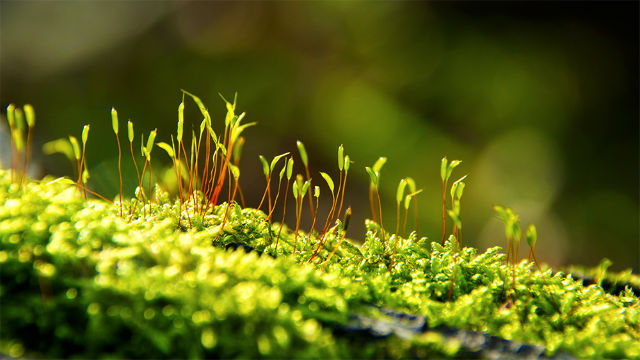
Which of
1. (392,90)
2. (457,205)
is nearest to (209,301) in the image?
(457,205)

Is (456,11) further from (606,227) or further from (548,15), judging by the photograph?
(606,227)

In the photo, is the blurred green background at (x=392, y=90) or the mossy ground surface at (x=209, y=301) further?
the blurred green background at (x=392, y=90)

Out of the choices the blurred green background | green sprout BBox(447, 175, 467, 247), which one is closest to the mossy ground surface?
green sprout BBox(447, 175, 467, 247)

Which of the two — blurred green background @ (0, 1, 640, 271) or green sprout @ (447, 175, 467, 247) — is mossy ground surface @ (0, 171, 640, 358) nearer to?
green sprout @ (447, 175, 467, 247)

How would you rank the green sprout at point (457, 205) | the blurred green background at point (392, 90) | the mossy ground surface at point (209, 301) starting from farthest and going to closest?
the blurred green background at point (392, 90) → the green sprout at point (457, 205) → the mossy ground surface at point (209, 301)

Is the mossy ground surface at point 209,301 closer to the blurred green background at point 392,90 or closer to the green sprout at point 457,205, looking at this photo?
the green sprout at point 457,205

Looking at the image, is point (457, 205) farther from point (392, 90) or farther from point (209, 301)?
point (392, 90)

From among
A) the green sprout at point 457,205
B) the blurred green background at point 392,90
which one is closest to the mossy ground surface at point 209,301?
the green sprout at point 457,205
